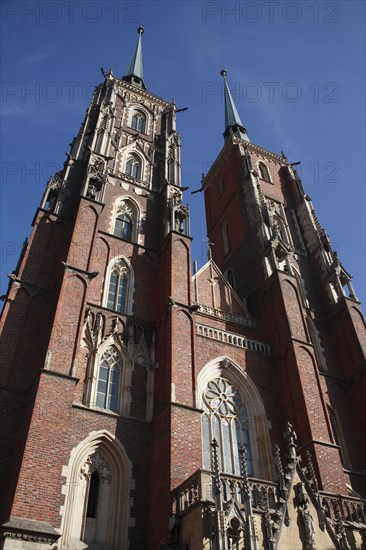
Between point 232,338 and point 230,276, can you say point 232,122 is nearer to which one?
point 230,276

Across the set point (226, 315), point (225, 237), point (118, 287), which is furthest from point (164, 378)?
point (225, 237)

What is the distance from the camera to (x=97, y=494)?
528 inches

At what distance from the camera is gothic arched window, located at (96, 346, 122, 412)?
15.4m

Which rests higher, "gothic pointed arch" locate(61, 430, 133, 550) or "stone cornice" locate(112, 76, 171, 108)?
"stone cornice" locate(112, 76, 171, 108)

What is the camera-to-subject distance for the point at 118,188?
2388 cm

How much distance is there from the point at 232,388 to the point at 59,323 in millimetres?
6989

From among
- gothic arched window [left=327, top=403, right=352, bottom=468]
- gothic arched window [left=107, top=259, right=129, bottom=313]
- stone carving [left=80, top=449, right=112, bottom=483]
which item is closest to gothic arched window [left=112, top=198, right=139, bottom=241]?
gothic arched window [left=107, top=259, right=129, bottom=313]

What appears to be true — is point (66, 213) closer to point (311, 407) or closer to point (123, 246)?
point (123, 246)

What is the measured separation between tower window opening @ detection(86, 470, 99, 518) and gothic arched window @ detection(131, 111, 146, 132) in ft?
71.8

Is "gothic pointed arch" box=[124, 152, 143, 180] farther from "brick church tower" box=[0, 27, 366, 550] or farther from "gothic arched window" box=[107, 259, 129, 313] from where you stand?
"gothic arched window" box=[107, 259, 129, 313]

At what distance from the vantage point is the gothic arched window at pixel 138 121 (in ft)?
100.0

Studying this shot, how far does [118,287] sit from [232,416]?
21.5ft

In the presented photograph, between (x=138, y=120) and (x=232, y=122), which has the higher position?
(x=232, y=122)

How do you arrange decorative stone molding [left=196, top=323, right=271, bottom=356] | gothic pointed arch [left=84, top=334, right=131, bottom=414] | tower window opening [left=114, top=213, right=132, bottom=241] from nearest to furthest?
gothic pointed arch [left=84, top=334, right=131, bottom=414]
decorative stone molding [left=196, top=323, right=271, bottom=356]
tower window opening [left=114, top=213, right=132, bottom=241]
